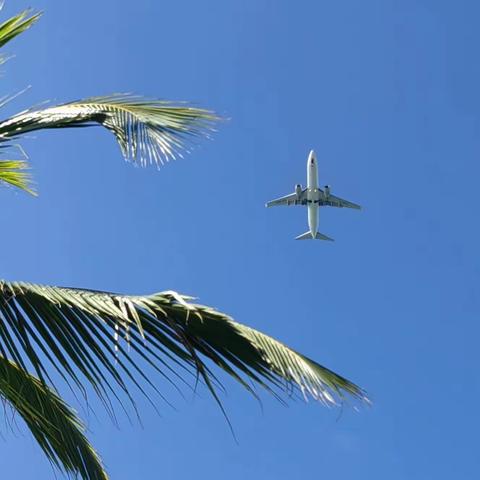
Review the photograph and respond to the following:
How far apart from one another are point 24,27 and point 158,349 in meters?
1.99

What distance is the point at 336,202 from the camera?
76938 millimetres

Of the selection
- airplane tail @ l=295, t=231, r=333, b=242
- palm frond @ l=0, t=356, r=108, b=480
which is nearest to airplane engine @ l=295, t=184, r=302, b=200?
airplane tail @ l=295, t=231, r=333, b=242

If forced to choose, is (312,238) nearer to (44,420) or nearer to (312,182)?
(312,182)

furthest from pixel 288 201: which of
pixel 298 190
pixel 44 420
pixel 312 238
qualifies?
pixel 44 420

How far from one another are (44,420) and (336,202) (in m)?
74.2

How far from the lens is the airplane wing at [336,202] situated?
75.4m

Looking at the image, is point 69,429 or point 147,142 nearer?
point 69,429

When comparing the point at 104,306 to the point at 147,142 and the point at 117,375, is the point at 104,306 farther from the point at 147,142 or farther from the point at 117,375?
the point at 147,142

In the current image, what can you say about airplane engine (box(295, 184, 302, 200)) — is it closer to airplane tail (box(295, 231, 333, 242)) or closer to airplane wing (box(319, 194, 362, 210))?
airplane wing (box(319, 194, 362, 210))

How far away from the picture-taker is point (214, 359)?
3.25 meters

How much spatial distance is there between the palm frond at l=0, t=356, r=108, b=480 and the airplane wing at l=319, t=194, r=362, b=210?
7237cm

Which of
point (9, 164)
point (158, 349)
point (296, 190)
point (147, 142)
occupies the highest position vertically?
point (296, 190)

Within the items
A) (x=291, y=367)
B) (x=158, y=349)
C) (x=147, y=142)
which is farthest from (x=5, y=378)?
(x=147, y=142)

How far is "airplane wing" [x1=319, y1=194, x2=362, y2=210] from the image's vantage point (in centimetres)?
7544
